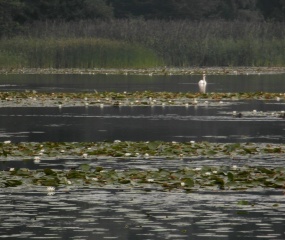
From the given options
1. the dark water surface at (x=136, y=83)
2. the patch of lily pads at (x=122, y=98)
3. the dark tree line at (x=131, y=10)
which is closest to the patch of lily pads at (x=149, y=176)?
the patch of lily pads at (x=122, y=98)

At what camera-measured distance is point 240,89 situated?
153 ft

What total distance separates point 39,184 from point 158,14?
8667 centimetres

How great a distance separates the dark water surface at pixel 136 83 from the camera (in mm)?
46344

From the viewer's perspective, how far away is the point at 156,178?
17469 mm

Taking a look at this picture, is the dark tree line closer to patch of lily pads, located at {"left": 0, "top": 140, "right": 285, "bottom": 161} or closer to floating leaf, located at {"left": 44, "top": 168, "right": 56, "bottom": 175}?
patch of lily pads, located at {"left": 0, "top": 140, "right": 285, "bottom": 161}

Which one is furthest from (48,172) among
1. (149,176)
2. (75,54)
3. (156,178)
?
(75,54)

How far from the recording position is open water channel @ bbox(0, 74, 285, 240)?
13.5 meters

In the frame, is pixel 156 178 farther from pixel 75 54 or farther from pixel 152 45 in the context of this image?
pixel 152 45

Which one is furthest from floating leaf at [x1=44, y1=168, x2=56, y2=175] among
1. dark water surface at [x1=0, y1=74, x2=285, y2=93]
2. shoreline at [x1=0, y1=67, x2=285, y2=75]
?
shoreline at [x1=0, y1=67, x2=285, y2=75]

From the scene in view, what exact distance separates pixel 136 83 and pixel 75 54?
52.1 ft

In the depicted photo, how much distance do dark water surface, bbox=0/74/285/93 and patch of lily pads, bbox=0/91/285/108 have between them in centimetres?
426

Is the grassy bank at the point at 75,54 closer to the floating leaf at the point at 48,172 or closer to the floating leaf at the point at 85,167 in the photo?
the floating leaf at the point at 85,167

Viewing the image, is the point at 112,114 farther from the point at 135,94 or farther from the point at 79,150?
the point at 79,150

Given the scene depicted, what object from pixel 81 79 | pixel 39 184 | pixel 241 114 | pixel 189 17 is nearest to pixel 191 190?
pixel 39 184
